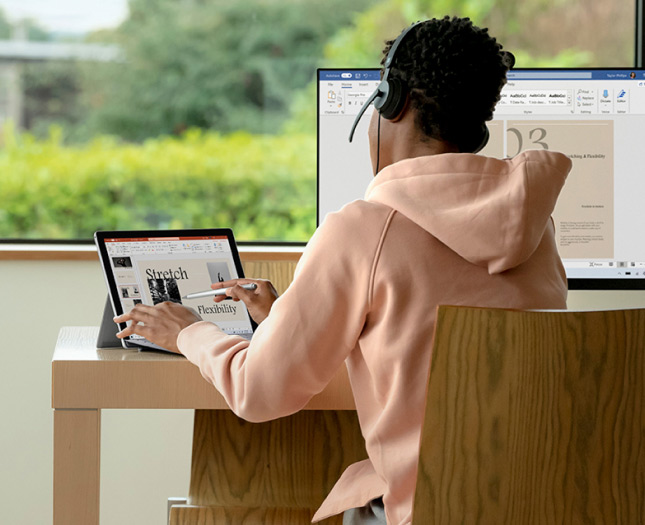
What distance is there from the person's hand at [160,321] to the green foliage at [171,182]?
125 centimetres

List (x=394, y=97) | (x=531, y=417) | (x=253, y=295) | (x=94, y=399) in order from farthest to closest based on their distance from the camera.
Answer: (x=253, y=295), (x=94, y=399), (x=394, y=97), (x=531, y=417)

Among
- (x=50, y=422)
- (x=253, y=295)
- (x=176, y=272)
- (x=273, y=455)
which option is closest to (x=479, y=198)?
(x=253, y=295)

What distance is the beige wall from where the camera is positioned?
226 cm

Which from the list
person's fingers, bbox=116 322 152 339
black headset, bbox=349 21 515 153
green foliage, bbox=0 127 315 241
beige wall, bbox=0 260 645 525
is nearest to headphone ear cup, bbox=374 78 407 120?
black headset, bbox=349 21 515 153

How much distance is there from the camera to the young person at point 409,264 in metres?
1.00

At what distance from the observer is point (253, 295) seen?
54.7 inches

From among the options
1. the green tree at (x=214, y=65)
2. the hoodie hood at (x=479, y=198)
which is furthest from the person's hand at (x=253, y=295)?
the green tree at (x=214, y=65)

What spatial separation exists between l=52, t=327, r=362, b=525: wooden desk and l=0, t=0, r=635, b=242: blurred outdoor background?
129 cm

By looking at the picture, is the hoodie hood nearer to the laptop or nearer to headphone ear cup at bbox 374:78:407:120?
headphone ear cup at bbox 374:78:407:120

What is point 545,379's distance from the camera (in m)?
0.85

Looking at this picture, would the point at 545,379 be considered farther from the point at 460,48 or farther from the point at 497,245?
the point at 460,48

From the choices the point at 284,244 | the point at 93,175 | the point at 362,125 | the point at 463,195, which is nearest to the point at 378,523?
the point at 463,195

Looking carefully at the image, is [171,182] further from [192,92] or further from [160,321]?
[160,321]

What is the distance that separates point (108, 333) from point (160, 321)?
155 millimetres
